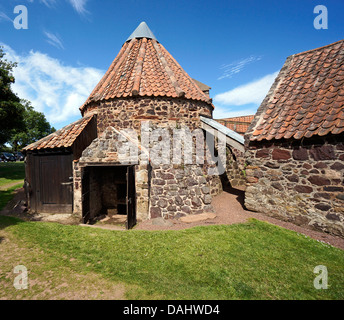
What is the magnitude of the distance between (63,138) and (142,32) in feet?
26.2

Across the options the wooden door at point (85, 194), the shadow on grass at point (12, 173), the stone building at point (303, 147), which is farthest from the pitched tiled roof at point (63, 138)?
the shadow on grass at point (12, 173)

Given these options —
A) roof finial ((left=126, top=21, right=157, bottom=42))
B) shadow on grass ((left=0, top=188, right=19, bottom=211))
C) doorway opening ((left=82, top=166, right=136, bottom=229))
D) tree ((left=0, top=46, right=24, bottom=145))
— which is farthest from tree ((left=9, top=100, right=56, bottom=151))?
doorway opening ((left=82, top=166, right=136, bottom=229))

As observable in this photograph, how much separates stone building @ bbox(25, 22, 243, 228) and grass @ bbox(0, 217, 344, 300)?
155 centimetres

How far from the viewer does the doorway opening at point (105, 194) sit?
7.51 metres

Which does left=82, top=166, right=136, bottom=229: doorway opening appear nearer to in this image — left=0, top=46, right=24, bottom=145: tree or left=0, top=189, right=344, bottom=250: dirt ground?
left=0, top=189, right=344, bottom=250: dirt ground

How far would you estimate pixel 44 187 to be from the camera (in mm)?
7719

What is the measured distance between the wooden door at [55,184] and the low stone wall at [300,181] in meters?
7.36

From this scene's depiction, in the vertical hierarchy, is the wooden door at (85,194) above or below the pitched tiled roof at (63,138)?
below

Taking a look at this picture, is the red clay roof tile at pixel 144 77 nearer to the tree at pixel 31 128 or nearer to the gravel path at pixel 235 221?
the gravel path at pixel 235 221

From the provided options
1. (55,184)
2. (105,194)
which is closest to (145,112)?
(105,194)

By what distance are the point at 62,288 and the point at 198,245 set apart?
323cm

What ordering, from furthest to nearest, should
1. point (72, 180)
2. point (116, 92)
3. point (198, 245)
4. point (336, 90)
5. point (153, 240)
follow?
point (116, 92) → point (72, 180) → point (336, 90) → point (153, 240) → point (198, 245)

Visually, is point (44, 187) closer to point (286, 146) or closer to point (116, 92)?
point (116, 92)

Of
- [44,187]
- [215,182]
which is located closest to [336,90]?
[215,182]
